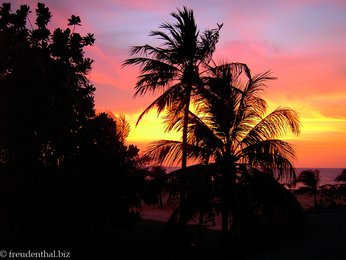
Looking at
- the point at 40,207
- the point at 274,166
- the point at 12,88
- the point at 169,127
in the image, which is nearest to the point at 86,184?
the point at 40,207

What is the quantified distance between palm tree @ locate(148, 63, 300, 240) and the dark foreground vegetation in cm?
3

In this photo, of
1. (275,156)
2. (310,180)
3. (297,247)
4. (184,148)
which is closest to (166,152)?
(184,148)

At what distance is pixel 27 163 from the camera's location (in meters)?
8.78

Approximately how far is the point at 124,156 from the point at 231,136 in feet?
12.0

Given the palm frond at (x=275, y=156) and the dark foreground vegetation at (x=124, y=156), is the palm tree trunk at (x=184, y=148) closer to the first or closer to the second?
the dark foreground vegetation at (x=124, y=156)

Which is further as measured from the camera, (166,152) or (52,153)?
(166,152)

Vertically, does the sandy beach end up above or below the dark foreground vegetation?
below

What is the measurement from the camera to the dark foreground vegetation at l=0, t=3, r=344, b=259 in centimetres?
870

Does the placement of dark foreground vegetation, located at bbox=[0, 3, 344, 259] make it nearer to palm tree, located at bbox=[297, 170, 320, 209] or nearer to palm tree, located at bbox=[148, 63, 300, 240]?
palm tree, located at bbox=[148, 63, 300, 240]

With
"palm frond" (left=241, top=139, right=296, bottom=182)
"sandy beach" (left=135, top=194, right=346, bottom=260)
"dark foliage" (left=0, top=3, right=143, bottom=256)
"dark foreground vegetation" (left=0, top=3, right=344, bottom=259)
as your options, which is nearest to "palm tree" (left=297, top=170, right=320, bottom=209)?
"sandy beach" (left=135, top=194, right=346, bottom=260)

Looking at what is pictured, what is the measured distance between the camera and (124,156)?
32.6 feet

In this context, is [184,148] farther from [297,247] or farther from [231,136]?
[297,247]

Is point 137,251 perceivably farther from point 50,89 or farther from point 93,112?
point 50,89

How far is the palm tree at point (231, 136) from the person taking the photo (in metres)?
11.1
